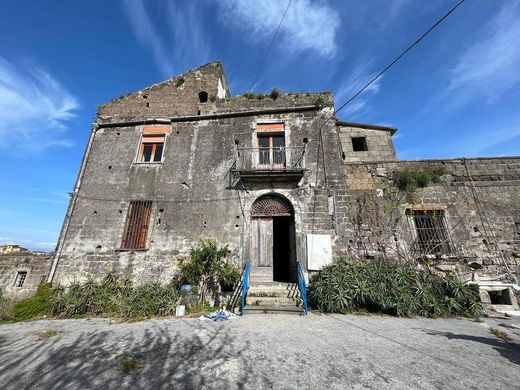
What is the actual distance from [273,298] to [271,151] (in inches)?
218

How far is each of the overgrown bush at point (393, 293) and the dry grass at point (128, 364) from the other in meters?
4.88

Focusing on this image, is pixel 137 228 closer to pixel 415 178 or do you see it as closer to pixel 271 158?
pixel 271 158

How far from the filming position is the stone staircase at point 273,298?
6332mm

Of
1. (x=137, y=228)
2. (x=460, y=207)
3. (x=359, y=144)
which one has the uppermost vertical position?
(x=359, y=144)

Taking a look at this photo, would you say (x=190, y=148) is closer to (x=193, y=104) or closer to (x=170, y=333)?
(x=193, y=104)

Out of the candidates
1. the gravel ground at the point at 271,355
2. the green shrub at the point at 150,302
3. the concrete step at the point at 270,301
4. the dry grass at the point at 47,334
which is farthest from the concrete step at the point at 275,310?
the dry grass at the point at 47,334

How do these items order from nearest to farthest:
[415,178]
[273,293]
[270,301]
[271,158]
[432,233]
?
[270,301] < [273,293] < [432,233] < [415,178] < [271,158]

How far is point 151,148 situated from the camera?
10.5 metres

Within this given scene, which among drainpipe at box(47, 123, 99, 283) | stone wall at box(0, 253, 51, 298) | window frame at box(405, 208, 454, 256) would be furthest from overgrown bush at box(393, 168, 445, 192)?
stone wall at box(0, 253, 51, 298)

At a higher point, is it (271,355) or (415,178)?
(415,178)

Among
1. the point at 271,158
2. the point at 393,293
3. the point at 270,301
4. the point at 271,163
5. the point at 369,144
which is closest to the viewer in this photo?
the point at 393,293

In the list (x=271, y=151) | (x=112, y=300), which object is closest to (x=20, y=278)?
(x=112, y=300)

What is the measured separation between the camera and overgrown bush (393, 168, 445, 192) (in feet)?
28.6

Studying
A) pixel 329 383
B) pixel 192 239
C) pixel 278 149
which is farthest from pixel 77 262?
pixel 329 383
